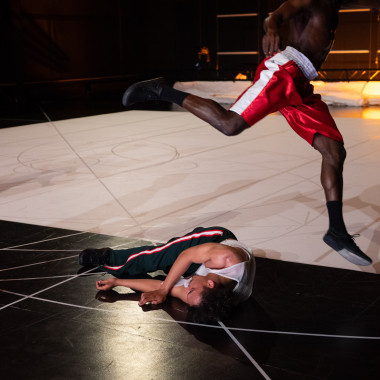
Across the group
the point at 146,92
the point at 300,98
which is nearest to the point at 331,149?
the point at 300,98

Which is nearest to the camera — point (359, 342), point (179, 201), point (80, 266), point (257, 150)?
point (359, 342)

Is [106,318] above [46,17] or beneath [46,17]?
beneath

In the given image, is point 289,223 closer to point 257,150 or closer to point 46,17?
point 257,150

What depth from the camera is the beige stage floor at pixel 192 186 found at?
367 centimetres

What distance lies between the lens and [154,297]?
2553 mm

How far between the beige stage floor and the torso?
1089 mm

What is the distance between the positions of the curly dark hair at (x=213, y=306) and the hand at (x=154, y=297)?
0.24m

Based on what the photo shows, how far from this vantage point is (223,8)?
49.2 ft

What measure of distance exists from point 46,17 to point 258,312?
1328cm

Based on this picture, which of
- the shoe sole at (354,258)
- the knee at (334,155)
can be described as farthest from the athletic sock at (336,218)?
the knee at (334,155)

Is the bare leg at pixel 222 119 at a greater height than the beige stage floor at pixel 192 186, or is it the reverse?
the bare leg at pixel 222 119

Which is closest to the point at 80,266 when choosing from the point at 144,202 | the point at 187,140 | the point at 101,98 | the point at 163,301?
the point at 163,301

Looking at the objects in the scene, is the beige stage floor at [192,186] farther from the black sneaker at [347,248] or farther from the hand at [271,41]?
the hand at [271,41]

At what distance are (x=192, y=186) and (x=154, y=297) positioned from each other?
7.92 ft
